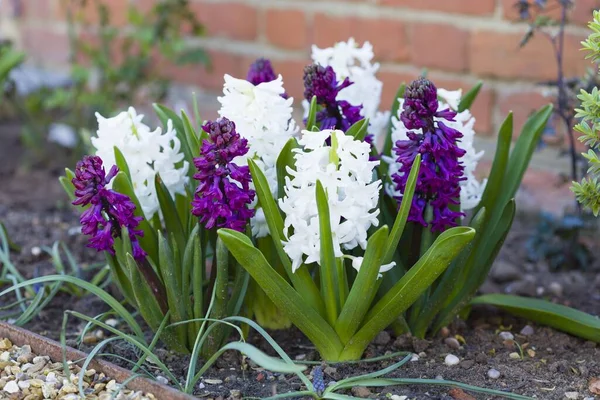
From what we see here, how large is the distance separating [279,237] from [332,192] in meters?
0.16

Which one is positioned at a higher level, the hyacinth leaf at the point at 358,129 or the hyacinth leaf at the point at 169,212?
the hyacinth leaf at the point at 358,129

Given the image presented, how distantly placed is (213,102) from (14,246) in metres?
1.43

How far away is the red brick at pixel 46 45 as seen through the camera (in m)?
4.18

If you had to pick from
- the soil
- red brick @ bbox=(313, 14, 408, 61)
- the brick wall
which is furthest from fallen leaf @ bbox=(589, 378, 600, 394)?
red brick @ bbox=(313, 14, 408, 61)

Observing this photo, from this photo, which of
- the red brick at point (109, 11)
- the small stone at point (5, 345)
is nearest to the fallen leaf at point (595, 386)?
the small stone at point (5, 345)

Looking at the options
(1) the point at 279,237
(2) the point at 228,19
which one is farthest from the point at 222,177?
(2) the point at 228,19

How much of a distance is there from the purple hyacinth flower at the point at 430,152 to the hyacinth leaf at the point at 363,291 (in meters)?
0.19

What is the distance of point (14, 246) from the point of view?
230 cm

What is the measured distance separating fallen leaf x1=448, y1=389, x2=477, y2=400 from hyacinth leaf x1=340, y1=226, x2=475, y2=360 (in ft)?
0.55

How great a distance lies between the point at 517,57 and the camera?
2.73 m

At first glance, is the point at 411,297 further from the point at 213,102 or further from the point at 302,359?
the point at 213,102

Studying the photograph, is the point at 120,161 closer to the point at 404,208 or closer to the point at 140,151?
the point at 140,151

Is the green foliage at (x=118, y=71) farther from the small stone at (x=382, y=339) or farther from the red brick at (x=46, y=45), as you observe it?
the small stone at (x=382, y=339)

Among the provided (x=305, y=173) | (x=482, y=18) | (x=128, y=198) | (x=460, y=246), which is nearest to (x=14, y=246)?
(x=128, y=198)
